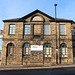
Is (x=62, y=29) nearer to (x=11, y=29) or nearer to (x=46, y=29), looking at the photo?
(x=46, y=29)

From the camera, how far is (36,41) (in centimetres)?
1623

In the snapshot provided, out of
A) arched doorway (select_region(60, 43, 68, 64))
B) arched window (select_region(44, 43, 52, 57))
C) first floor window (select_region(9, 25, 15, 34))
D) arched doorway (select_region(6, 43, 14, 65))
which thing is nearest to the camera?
arched doorway (select_region(6, 43, 14, 65))

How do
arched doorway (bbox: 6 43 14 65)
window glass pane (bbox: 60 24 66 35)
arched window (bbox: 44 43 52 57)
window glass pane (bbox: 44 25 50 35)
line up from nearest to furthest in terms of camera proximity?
1. arched doorway (bbox: 6 43 14 65)
2. arched window (bbox: 44 43 52 57)
3. window glass pane (bbox: 44 25 50 35)
4. window glass pane (bbox: 60 24 66 35)

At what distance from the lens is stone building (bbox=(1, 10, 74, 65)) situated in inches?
621

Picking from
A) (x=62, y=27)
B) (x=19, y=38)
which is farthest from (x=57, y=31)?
(x=19, y=38)

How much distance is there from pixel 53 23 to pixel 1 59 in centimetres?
1199

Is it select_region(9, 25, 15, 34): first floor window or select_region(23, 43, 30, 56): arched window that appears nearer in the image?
select_region(23, 43, 30, 56): arched window

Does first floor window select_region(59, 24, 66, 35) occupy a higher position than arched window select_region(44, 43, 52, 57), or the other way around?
first floor window select_region(59, 24, 66, 35)

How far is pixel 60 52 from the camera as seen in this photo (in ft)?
54.1

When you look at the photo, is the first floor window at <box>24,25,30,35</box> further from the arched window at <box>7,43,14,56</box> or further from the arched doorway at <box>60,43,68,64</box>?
the arched doorway at <box>60,43,68,64</box>

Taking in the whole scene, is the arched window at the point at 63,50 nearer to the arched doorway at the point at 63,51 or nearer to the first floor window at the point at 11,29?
the arched doorway at the point at 63,51

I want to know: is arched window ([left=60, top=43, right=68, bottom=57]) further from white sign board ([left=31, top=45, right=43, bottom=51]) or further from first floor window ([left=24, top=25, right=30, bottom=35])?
first floor window ([left=24, top=25, right=30, bottom=35])

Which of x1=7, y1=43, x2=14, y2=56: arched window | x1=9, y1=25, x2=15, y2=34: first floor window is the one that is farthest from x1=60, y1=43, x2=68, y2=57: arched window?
x1=9, y1=25, x2=15, y2=34: first floor window

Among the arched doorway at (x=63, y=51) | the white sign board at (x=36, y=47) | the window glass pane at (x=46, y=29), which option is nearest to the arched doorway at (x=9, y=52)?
the white sign board at (x=36, y=47)
